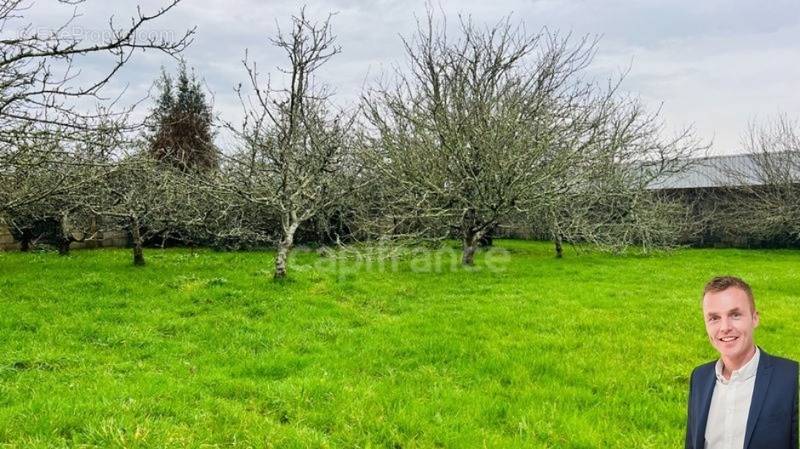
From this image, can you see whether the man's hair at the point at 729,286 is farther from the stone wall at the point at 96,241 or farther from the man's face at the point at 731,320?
the stone wall at the point at 96,241

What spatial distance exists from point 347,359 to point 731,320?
14.7 ft

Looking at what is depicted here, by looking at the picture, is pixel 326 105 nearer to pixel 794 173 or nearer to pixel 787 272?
pixel 787 272

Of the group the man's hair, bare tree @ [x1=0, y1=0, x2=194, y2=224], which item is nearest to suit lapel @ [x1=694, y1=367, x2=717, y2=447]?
the man's hair

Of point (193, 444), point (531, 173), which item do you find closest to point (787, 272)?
point (531, 173)

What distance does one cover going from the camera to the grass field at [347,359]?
367 cm

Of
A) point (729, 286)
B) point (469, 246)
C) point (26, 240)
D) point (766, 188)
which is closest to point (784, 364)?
point (729, 286)

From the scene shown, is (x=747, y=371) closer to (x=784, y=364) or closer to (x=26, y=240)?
(x=784, y=364)

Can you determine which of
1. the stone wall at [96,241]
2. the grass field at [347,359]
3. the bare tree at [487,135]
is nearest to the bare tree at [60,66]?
the grass field at [347,359]

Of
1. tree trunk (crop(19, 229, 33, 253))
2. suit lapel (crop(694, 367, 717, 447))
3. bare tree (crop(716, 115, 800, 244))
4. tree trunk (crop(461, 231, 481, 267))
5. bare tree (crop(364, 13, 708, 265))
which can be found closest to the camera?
suit lapel (crop(694, 367, 717, 447))

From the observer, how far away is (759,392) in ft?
4.32

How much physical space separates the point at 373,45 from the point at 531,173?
21.7 ft

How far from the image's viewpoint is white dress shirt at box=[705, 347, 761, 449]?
1.35 metres

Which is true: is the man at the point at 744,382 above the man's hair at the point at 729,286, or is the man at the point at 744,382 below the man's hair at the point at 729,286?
below

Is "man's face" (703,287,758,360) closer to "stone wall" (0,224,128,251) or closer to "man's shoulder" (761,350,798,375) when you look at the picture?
"man's shoulder" (761,350,798,375)
